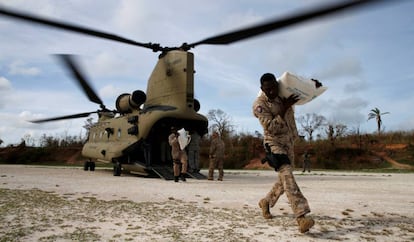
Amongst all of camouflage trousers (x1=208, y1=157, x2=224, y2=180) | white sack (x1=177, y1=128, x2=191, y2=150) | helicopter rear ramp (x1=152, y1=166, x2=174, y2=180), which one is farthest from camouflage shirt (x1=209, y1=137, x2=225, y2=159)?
helicopter rear ramp (x1=152, y1=166, x2=174, y2=180)

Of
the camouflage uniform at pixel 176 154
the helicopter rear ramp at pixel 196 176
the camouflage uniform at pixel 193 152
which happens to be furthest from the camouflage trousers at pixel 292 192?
the camouflage uniform at pixel 193 152

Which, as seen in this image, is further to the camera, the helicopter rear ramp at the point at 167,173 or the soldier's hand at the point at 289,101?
the helicopter rear ramp at the point at 167,173

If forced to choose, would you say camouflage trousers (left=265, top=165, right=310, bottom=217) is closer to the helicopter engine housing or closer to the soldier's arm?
the soldier's arm

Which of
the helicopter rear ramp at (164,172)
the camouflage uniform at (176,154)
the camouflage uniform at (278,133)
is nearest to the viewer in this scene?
the camouflage uniform at (278,133)

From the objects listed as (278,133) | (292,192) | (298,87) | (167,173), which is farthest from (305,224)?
(167,173)

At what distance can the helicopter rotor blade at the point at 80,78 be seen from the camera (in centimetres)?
1393

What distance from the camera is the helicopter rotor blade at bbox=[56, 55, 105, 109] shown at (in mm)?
13928

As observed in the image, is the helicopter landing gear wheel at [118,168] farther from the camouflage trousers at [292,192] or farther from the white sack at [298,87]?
the white sack at [298,87]

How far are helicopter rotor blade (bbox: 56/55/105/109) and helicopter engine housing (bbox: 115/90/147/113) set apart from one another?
2034 millimetres

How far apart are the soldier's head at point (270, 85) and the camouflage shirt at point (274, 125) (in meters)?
0.12

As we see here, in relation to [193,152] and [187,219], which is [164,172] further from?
[187,219]

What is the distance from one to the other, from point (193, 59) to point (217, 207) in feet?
22.0

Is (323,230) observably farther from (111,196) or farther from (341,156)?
(341,156)

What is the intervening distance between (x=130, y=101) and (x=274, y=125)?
985cm
